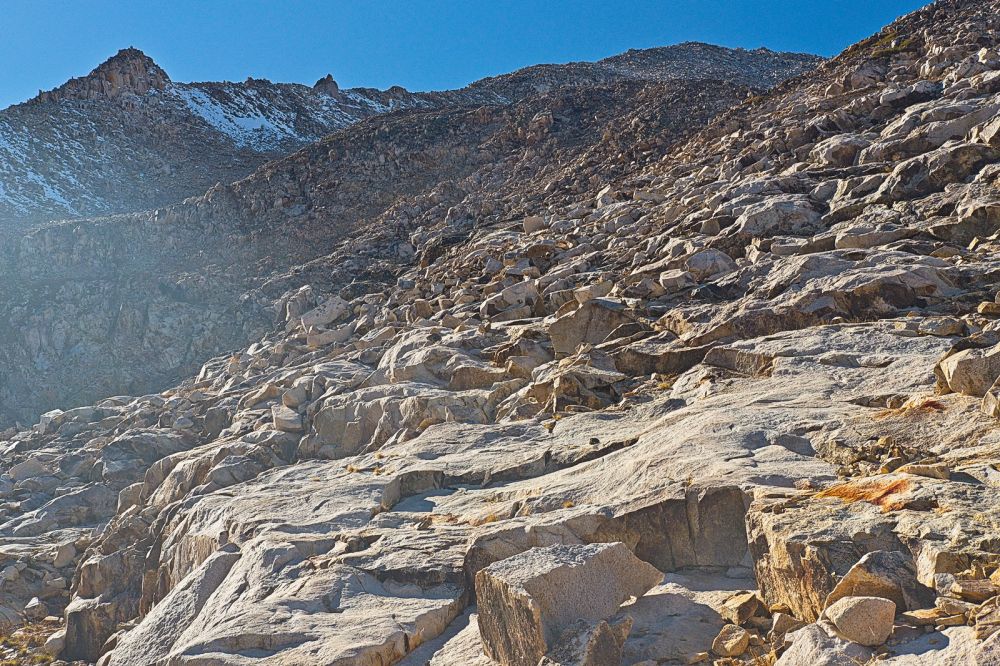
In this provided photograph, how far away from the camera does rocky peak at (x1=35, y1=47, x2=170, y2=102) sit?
186 ft

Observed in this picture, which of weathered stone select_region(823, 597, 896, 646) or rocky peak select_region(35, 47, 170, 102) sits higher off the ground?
rocky peak select_region(35, 47, 170, 102)

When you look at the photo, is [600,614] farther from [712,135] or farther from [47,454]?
[712,135]

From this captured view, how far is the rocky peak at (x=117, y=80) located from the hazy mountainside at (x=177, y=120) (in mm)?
80

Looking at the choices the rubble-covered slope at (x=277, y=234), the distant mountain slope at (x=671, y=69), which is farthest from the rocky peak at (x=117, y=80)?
the rubble-covered slope at (x=277, y=234)

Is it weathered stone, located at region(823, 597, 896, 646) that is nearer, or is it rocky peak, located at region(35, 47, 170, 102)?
weathered stone, located at region(823, 597, 896, 646)

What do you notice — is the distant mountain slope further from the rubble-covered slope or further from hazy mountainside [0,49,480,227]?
the rubble-covered slope

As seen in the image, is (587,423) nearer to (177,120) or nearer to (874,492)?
(874,492)

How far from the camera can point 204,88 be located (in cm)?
6206

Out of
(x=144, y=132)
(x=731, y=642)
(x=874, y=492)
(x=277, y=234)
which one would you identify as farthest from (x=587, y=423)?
(x=144, y=132)

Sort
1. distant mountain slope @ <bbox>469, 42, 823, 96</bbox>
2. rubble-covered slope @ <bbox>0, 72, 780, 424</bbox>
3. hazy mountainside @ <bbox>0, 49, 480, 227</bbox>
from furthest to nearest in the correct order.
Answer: distant mountain slope @ <bbox>469, 42, 823, 96</bbox>, hazy mountainside @ <bbox>0, 49, 480, 227</bbox>, rubble-covered slope @ <bbox>0, 72, 780, 424</bbox>

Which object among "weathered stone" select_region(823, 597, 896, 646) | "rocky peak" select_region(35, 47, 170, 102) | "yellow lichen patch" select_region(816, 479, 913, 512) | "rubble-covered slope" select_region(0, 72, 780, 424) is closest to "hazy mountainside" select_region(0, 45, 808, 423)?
"rubble-covered slope" select_region(0, 72, 780, 424)

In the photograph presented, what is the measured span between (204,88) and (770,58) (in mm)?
46372

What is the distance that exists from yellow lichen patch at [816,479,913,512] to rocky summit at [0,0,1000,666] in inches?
1.0

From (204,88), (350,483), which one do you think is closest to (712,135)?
(350,483)
